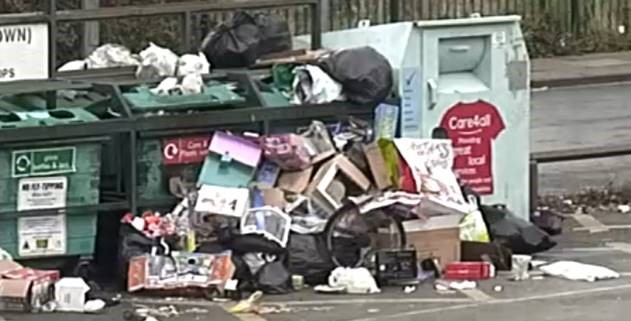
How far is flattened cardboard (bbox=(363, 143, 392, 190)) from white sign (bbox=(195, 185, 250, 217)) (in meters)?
0.76

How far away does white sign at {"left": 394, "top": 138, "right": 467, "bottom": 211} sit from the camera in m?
9.82

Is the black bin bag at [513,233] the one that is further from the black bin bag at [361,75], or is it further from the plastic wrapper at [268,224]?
the plastic wrapper at [268,224]

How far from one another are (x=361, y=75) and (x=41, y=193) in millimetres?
2009

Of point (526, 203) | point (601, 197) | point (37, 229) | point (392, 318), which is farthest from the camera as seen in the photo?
point (601, 197)

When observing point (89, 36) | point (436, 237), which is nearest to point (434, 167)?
point (436, 237)

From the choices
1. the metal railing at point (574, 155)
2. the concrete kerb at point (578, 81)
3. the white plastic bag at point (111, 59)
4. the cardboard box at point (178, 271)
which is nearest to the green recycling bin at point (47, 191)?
the cardboard box at point (178, 271)

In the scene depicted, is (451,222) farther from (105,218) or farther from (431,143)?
(105,218)

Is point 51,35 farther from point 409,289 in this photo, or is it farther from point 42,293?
point 409,289

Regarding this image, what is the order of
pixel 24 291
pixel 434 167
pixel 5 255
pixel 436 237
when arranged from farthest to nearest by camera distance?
pixel 434 167 < pixel 436 237 < pixel 5 255 < pixel 24 291

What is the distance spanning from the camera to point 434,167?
10.0 metres

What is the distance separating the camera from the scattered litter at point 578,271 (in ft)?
31.7

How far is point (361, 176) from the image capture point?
9.80m

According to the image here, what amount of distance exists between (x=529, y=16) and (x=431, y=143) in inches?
643

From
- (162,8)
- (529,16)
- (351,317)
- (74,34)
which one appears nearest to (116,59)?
(162,8)
